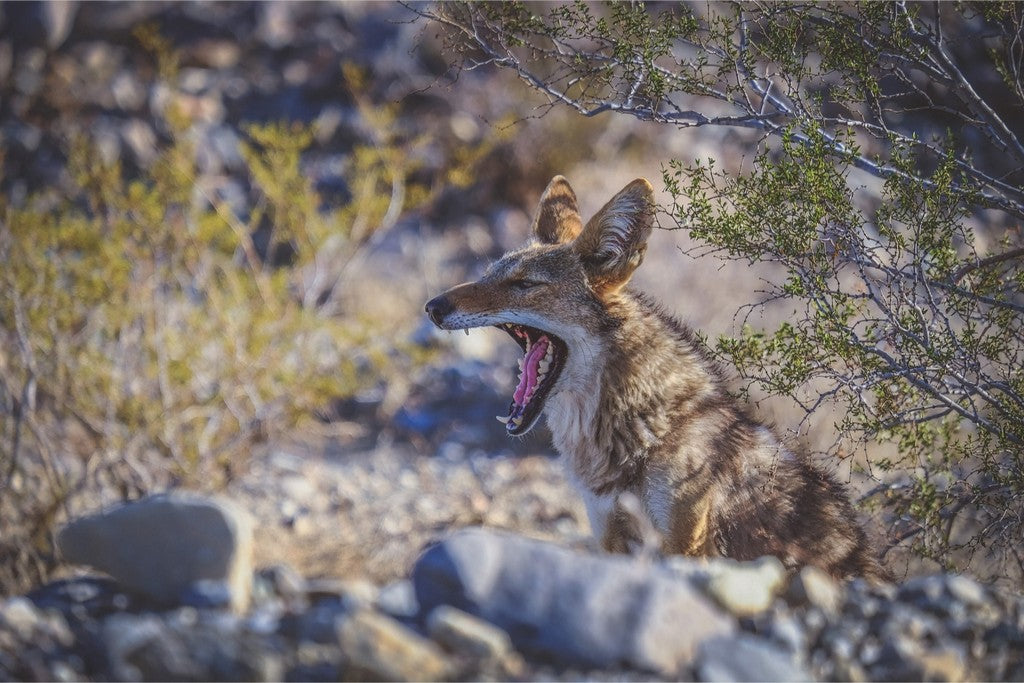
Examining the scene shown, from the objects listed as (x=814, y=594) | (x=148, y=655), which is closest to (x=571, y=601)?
(x=814, y=594)

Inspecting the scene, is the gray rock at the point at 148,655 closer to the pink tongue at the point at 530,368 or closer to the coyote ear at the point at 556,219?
the pink tongue at the point at 530,368

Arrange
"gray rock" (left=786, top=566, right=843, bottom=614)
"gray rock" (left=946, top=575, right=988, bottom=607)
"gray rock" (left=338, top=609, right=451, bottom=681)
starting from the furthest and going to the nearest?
"gray rock" (left=946, top=575, right=988, bottom=607) → "gray rock" (left=786, top=566, right=843, bottom=614) → "gray rock" (left=338, top=609, right=451, bottom=681)

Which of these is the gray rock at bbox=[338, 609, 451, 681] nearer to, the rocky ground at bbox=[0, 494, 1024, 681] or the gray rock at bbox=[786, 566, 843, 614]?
the rocky ground at bbox=[0, 494, 1024, 681]

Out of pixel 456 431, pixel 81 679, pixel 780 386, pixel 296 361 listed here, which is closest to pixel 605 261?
pixel 780 386

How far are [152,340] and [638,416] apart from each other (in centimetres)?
438

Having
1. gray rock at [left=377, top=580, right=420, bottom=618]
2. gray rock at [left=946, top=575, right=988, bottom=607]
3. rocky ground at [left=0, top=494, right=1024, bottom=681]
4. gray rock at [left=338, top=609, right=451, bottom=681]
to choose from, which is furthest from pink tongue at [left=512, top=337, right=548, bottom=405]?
gray rock at [left=946, top=575, right=988, bottom=607]

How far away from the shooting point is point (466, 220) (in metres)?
13.9

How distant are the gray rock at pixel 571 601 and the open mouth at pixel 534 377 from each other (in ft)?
5.46

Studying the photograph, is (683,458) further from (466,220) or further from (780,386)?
(466,220)

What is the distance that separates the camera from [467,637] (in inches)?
128

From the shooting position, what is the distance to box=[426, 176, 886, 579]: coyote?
15.5 ft

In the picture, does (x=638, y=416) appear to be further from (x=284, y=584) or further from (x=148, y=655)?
(x=148, y=655)

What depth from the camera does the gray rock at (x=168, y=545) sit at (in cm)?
384

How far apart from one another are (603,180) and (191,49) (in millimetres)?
7621
